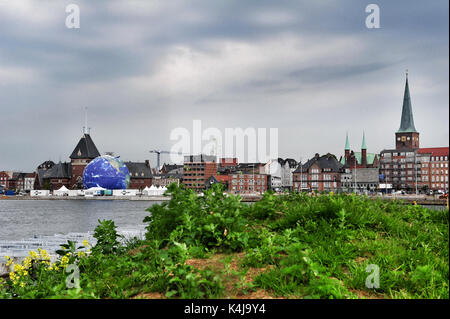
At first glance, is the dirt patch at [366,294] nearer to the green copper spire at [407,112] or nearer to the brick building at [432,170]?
the green copper spire at [407,112]

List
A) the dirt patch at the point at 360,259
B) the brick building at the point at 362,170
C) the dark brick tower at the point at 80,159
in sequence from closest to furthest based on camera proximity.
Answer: the dirt patch at the point at 360,259
the brick building at the point at 362,170
the dark brick tower at the point at 80,159

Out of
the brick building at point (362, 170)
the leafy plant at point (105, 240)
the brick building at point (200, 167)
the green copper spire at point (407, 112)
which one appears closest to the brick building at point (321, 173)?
the brick building at point (362, 170)

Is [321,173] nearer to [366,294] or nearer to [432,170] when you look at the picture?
[432,170]

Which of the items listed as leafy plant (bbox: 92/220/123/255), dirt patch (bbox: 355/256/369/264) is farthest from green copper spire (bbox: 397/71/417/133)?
leafy plant (bbox: 92/220/123/255)

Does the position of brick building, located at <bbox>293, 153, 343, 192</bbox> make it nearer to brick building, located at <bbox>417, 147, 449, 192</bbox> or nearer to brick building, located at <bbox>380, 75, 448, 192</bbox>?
brick building, located at <bbox>380, 75, 448, 192</bbox>

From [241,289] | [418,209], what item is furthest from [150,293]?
[418,209]

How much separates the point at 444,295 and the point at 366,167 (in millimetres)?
147714

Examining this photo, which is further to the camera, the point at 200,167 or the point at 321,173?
the point at 321,173

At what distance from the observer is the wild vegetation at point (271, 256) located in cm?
457

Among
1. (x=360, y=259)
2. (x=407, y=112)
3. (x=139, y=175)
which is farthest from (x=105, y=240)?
(x=139, y=175)

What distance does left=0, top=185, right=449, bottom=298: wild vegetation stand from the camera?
15.0ft

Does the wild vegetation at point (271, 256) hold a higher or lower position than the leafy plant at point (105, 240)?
higher

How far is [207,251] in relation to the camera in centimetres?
600

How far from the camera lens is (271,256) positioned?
17.6ft
